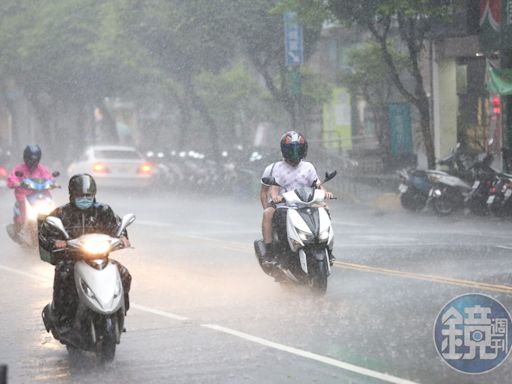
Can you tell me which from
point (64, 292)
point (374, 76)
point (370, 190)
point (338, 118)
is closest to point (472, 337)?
point (64, 292)

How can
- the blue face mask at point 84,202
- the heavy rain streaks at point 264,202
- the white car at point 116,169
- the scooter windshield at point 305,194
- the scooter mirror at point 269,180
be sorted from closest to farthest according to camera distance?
the heavy rain streaks at point 264,202
the blue face mask at point 84,202
the scooter windshield at point 305,194
the scooter mirror at point 269,180
the white car at point 116,169

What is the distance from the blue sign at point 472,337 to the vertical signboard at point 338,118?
39495 millimetres

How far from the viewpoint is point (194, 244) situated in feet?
67.1

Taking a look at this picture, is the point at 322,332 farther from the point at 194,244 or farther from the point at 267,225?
the point at 194,244

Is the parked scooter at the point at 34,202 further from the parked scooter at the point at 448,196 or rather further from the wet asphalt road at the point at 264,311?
the parked scooter at the point at 448,196

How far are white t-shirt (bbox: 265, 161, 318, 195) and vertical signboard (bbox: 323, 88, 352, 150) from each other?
35.2 metres

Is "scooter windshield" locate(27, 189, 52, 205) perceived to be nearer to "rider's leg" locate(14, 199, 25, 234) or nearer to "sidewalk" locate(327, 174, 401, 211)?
"rider's leg" locate(14, 199, 25, 234)

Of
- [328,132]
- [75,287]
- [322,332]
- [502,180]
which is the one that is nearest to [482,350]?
[322,332]

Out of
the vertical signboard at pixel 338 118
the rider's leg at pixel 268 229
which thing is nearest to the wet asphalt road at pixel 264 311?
the rider's leg at pixel 268 229

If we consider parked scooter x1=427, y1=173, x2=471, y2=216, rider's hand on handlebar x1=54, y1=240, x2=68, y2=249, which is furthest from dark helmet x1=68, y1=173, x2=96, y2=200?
parked scooter x1=427, y1=173, x2=471, y2=216

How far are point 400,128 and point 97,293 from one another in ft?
97.9

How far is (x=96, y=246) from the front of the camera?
9672 millimetres

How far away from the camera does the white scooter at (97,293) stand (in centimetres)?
957

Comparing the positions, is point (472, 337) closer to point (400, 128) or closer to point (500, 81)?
point (500, 81)
